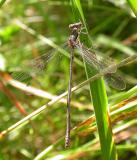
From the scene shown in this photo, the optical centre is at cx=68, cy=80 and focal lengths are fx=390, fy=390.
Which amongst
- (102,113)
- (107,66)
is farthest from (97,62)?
(102,113)

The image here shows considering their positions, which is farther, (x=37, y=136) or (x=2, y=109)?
(x=2, y=109)

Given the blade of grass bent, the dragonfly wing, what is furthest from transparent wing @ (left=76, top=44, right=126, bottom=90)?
the blade of grass bent

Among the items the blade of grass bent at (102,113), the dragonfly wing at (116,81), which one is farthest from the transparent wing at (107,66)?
the blade of grass bent at (102,113)

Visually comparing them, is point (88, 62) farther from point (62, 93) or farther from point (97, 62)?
point (62, 93)

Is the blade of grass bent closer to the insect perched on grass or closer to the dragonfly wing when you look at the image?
the insect perched on grass

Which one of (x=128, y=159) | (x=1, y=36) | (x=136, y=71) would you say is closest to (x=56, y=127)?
(x=128, y=159)

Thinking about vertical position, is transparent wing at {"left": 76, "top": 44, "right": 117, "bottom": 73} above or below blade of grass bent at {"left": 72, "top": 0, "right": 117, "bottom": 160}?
above

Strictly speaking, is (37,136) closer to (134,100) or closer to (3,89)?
(3,89)

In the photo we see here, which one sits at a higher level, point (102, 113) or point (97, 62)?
point (97, 62)

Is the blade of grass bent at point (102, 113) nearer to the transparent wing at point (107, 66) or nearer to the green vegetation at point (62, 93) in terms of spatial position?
the green vegetation at point (62, 93)
